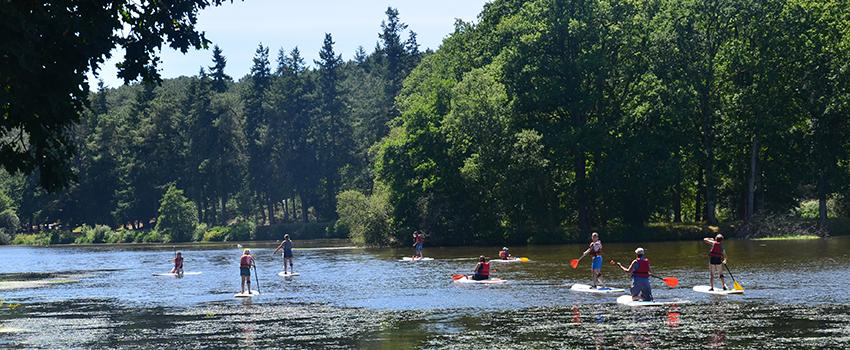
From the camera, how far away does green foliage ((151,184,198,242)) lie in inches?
5586

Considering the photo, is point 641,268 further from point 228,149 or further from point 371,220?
point 228,149

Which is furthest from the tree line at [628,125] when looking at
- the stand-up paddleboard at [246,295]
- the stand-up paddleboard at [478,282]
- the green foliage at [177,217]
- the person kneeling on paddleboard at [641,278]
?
the green foliage at [177,217]

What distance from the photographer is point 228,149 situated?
154 m

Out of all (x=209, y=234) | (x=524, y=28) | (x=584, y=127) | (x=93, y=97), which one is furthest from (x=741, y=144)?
(x=93, y=97)

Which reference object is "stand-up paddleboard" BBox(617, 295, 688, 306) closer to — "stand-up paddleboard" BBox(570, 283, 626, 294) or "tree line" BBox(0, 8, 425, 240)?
"stand-up paddleboard" BBox(570, 283, 626, 294)

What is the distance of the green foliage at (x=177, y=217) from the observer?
465 feet

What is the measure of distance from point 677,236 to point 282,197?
259ft

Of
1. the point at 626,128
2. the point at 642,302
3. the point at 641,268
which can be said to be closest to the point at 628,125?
the point at 626,128

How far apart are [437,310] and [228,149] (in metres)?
122

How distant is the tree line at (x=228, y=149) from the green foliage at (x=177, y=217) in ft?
1.32

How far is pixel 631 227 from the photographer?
8425 cm

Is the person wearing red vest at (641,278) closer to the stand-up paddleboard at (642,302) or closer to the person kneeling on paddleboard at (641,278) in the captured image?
the person kneeling on paddleboard at (641,278)

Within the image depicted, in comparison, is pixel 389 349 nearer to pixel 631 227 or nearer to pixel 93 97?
pixel 631 227

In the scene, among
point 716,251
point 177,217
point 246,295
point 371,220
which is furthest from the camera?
point 177,217
